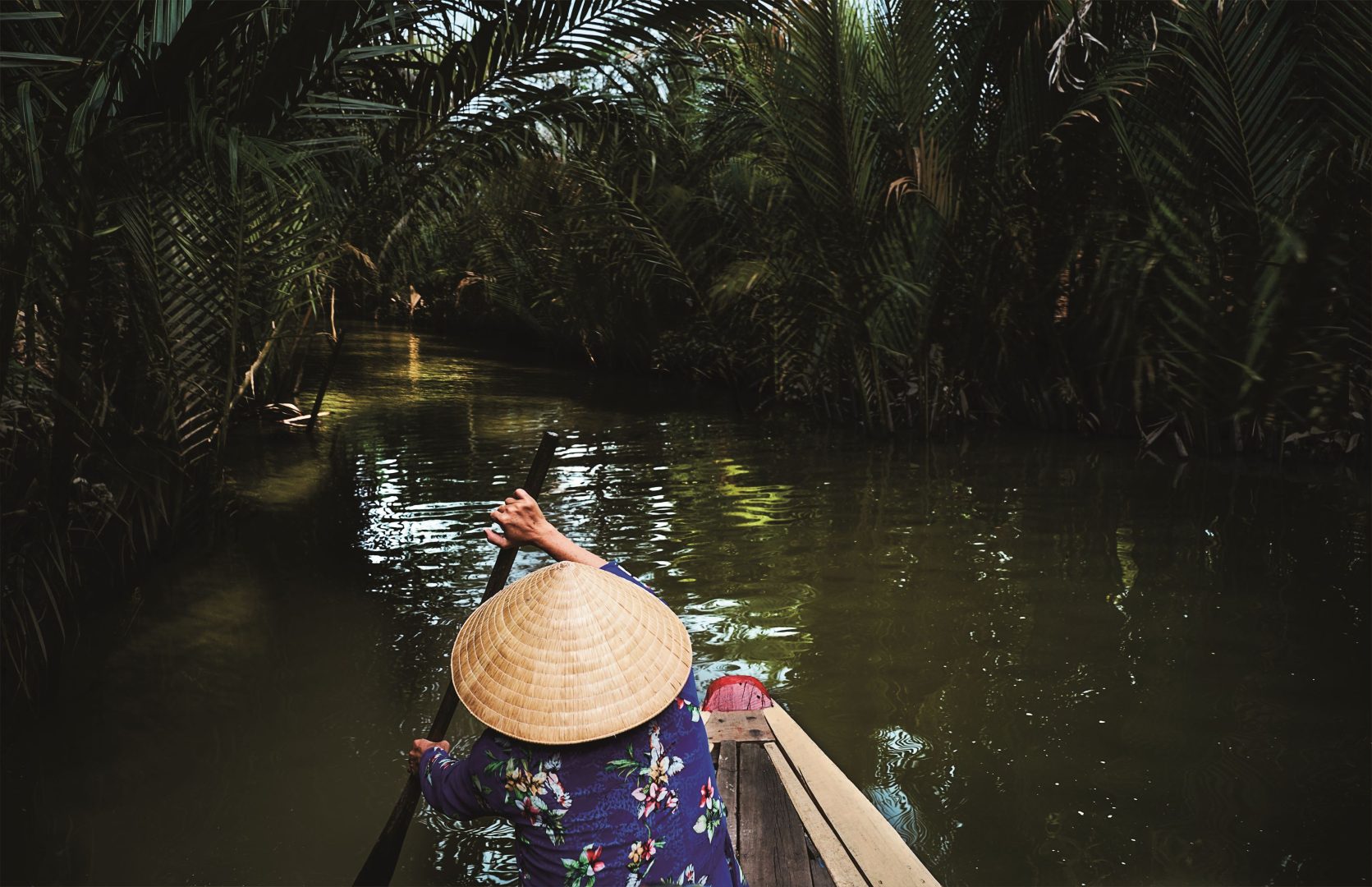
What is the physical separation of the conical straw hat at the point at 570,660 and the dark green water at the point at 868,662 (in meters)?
1.57

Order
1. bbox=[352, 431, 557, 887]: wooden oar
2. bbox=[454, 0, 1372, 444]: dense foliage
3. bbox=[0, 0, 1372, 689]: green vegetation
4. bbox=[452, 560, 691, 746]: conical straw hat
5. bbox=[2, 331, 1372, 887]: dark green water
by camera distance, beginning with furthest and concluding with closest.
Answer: bbox=[454, 0, 1372, 444]: dense foliage → bbox=[0, 0, 1372, 689]: green vegetation → bbox=[2, 331, 1372, 887]: dark green water → bbox=[352, 431, 557, 887]: wooden oar → bbox=[452, 560, 691, 746]: conical straw hat

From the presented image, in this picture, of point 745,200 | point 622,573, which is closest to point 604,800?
point 622,573

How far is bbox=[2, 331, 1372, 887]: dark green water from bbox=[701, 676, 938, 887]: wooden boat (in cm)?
49

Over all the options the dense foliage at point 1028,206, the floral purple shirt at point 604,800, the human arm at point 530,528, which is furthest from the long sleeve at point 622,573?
the dense foliage at point 1028,206

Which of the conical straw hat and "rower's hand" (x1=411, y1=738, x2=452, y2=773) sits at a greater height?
the conical straw hat

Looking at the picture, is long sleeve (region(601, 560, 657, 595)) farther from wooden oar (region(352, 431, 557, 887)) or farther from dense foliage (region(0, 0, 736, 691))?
dense foliage (region(0, 0, 736, 691))

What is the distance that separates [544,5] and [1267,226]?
4551 millimetres

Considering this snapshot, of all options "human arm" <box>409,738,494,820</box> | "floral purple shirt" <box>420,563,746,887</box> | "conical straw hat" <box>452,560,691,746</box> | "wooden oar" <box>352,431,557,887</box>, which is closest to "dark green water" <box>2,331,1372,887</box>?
"wooden oar" <box>352,431,557,887</box>

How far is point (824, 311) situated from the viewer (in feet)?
30.9

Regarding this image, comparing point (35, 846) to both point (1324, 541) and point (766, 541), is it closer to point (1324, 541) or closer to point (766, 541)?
point (766, 541)

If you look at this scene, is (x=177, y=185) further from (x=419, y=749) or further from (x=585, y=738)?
(x=585, y=738)

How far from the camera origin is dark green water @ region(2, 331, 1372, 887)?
309 cm

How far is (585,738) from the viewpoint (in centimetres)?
156

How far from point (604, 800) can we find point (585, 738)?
→ 13 centimetres
